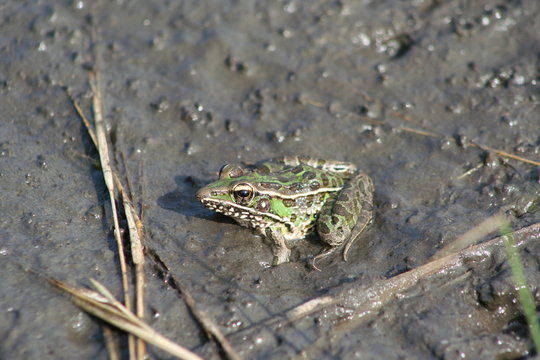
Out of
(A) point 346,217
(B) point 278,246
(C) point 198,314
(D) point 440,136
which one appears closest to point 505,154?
(D) point 440,136

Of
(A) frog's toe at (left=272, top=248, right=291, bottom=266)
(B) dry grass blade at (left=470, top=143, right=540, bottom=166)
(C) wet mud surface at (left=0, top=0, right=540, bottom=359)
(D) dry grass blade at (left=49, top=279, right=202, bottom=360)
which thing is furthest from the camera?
(B) dry grass blade at (left=470, top=143, right=540, bottom=166)

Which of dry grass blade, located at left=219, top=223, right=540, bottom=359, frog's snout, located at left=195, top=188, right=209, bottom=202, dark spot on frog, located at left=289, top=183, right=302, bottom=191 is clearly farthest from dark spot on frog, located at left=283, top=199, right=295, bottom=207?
dry grass blade, located at left=219, top=223, right=540, bottom=359

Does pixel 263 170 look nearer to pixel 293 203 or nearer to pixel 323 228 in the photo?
pixel 293 203

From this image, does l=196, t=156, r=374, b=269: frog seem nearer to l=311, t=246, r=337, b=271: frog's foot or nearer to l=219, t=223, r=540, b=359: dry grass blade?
l=311, t=246, r=337, b=271: frog's foot

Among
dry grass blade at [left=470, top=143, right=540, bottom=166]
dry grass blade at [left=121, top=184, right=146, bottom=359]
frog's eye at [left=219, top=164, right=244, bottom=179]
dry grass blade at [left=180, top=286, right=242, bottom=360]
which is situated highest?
frog's eye at [left=219, top=164, right=244, bottom=179]

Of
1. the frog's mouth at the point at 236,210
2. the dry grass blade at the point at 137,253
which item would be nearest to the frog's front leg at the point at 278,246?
the frog's mouth at the point at 236,210

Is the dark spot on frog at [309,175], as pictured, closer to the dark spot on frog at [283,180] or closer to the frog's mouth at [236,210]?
the dark spot on frog at [283,180]
